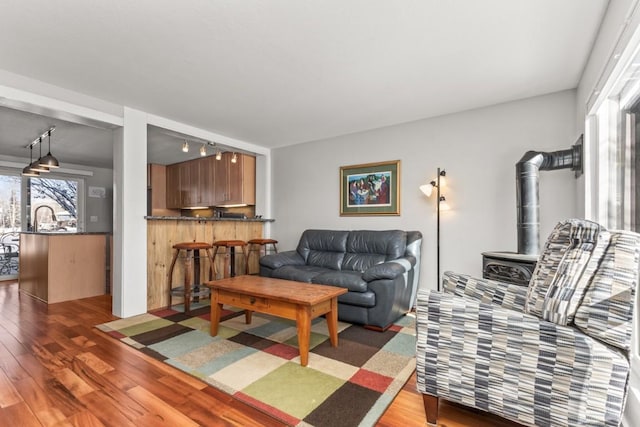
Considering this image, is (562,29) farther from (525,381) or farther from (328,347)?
(328,347)

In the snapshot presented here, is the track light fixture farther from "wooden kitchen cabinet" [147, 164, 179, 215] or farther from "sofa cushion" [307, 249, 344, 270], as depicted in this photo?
"sofa cushion" [307, 249, 344, 270]

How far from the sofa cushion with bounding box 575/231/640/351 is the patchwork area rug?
1.13 metres

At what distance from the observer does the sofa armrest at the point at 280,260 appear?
400cm

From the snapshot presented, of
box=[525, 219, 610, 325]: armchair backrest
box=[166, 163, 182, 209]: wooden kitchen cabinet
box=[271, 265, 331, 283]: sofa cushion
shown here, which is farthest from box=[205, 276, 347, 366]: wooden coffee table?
box=[166, 163, 182, 209]: wooden kitchen cabinet

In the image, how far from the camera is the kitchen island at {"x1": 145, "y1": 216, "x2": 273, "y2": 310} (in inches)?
151

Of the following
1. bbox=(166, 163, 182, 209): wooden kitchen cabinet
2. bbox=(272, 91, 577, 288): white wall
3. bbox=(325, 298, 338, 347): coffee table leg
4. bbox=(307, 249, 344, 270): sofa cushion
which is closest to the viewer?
bbox=(325, 298, 338, 347): coffee table leg

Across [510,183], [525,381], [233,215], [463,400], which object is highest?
[510,183]

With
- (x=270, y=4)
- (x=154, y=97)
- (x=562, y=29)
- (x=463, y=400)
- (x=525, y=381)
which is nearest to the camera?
(x=525, y=381)

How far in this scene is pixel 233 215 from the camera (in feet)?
18.5

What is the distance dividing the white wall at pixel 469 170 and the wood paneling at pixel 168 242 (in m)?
1.68

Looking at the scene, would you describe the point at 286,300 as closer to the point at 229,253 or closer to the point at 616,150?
the point at 229,253

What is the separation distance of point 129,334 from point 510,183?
13.6 ft

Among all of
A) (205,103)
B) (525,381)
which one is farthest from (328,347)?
(205,103)

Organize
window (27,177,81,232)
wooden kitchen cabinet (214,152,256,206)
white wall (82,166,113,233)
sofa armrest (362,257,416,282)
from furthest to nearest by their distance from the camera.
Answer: white wall (82,166,113,233), window (27,177,81,232), wooden kitchen cabinet (214,152,256,206), sofa armrest (362,257,416,282)
